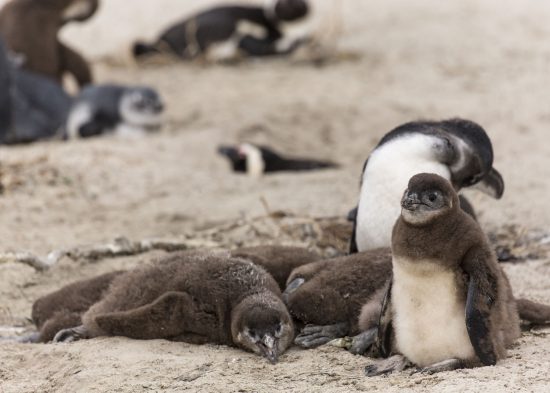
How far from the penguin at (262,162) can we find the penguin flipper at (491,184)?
2654 mm

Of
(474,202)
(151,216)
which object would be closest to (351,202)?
(474,202)

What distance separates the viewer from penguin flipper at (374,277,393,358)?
440 centimetres

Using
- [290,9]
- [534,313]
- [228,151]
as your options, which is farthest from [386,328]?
[290,9]

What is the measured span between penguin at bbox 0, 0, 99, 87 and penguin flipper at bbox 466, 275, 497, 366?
807 cm

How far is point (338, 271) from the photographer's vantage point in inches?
193

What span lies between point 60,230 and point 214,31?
6387 millimetres

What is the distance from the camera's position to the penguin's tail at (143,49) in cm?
1317

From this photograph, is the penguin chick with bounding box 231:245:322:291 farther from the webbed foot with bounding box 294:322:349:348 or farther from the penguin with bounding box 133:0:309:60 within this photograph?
the penguin with bounding box 133:0:309:60

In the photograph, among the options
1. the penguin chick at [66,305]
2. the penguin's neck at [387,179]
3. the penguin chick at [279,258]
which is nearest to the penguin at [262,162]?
the penguin's neck at [387,179]

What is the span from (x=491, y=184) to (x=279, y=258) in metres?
1.46

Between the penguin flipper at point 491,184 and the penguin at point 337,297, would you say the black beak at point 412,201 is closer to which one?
the penguin at point 337,297

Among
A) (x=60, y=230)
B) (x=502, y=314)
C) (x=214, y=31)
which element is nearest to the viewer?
(x=502, y=314)

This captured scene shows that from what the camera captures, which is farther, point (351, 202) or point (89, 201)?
point (89, 201)

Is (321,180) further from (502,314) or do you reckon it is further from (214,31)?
(214,31)
